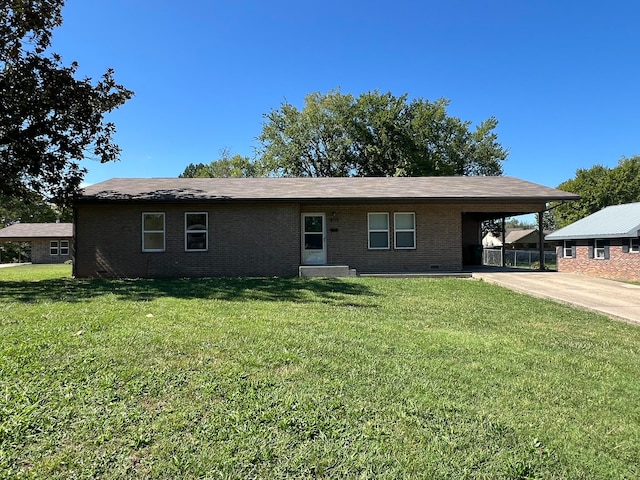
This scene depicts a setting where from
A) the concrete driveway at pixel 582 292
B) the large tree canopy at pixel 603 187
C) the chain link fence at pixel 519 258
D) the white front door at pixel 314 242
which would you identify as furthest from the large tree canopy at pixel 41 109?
the large tree canopy at pixel 603 187

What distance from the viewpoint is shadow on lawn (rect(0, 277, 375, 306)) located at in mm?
8078

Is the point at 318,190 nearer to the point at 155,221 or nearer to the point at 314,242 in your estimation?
the point at 314,242

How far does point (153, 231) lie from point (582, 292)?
1272 cm

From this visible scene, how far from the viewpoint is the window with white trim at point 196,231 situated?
1340 centimetres

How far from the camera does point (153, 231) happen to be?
1344 cm

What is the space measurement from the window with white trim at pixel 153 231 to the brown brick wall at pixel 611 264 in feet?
56.8

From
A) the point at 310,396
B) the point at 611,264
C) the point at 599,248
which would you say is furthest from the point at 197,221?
the point at 599,248

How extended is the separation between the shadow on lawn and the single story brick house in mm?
2641

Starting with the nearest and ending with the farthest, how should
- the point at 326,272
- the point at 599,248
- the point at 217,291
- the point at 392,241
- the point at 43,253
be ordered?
the point at 217,291, the point at 326,272, the point at 392,241, the point at 599,248, the point at 43,253

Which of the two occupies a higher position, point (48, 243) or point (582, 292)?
point (48, 243)

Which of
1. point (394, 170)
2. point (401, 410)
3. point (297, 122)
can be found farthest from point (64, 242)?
point (401, 410)

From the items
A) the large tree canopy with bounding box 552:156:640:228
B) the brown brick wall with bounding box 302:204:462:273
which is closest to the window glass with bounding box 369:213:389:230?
the brown brick wall with bounding box 302:204:462:273

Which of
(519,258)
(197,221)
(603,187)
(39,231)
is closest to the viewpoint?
(197,221)

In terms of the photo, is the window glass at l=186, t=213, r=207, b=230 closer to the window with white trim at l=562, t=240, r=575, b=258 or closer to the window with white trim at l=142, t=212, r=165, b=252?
the window with white trim at l=142, t=212, r=165, b=252
